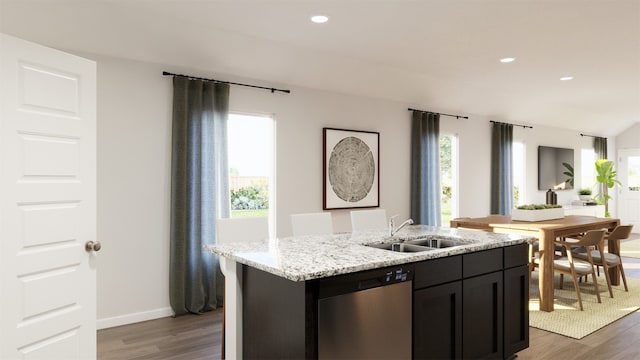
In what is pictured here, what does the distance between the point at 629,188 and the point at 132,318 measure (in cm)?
1161

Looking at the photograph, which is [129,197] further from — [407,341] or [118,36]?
[407,341]

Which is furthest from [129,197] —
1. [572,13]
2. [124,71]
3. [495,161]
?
[495,161]

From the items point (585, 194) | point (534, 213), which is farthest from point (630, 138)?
point (534, 213)

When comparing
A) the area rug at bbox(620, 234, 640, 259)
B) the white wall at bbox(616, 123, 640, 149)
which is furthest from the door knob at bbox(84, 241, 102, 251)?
the white wall at bbox(616, 123, 640, 149)

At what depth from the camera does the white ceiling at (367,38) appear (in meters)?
3.38

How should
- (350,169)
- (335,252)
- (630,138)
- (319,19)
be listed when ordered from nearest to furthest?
(335,252) < (319,19) < (350,169) < (630,138)

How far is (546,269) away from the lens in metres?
4.34

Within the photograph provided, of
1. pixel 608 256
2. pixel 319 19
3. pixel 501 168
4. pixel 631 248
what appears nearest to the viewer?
pixel 319 19

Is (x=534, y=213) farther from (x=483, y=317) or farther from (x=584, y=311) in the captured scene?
(x=483, y=317)

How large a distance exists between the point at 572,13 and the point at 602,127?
26.1 feet

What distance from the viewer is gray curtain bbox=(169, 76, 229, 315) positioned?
13.8 feet

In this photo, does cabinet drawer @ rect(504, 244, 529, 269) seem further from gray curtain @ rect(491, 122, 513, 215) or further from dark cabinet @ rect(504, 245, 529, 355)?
gray curtain @ rect(491, 122, 513, 215)

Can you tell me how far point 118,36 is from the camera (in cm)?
370

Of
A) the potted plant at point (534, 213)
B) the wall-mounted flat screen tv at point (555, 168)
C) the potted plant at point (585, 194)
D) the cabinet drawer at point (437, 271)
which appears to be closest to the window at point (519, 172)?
the wall-mounted flat screen tv at point (555, 168)
